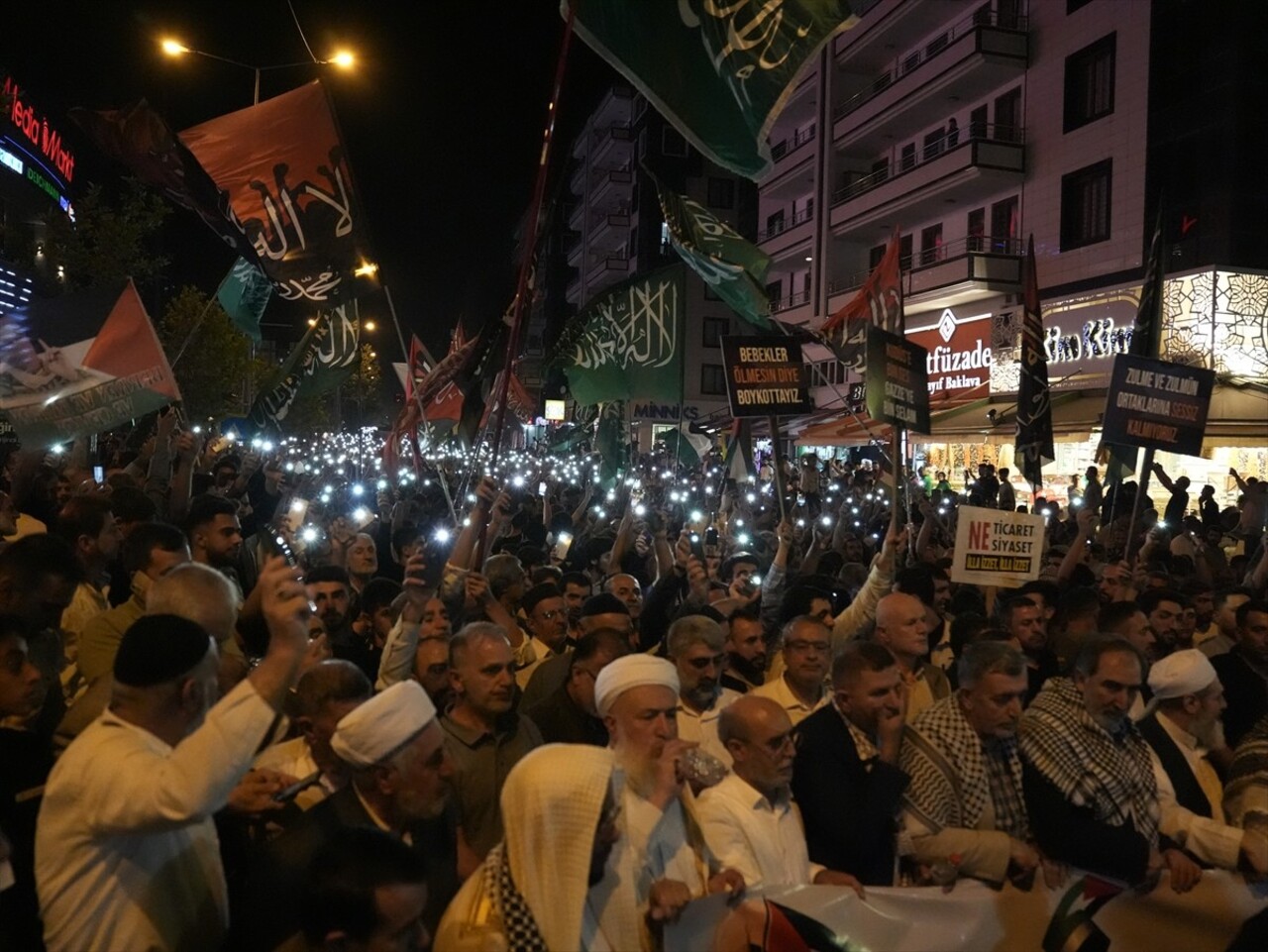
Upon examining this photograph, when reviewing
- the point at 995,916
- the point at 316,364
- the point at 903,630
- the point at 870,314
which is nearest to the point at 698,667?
the point at 903,630

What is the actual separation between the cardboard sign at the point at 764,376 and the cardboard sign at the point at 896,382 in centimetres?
115

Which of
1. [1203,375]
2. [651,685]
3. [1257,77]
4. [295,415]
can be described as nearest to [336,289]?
[651,685]

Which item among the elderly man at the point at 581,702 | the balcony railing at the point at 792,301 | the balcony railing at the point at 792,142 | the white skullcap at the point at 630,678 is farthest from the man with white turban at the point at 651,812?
the balcony railing at the point at 792,142

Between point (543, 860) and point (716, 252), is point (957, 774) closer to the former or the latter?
point (543, 860)

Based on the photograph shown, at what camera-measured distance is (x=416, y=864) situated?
2.47 metres

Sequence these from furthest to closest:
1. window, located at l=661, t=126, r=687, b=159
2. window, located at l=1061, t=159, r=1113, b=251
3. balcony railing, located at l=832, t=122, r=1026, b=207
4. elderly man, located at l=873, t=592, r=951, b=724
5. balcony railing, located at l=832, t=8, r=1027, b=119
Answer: window, located at l=661, t=126, r=687, b=159, balcony railing, located at l=832, t=8, r=1027, b=119, balcony railing, located at l=832, t=122, r=1026, b=207, window, located at l=1061, t=159, r=1113, b=251, elderly man, located at l=873, t=592, r=951, b=724

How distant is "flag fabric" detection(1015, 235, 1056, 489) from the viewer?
1068 cm

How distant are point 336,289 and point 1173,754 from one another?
7.64 meters

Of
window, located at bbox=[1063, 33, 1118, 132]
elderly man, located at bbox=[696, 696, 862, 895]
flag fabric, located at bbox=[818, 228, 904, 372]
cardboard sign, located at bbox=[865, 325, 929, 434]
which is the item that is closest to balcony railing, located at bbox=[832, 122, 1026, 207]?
window, located at bbox=[1063, 33, 1118, 132]

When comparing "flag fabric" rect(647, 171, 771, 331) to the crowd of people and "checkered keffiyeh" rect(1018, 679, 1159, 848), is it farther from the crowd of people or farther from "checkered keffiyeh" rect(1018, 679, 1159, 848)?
"checkered keffiyeh" rect(1018, 679, 1159, 848)

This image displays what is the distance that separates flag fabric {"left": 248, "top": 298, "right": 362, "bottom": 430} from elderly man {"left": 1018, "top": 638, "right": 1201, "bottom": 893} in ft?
31.2

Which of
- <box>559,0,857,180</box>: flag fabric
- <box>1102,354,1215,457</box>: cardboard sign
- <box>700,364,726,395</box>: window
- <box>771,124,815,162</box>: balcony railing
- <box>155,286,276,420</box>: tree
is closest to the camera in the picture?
<box>559,0,857,180</box>: flag fabric

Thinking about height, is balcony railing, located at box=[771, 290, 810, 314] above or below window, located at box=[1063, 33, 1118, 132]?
below

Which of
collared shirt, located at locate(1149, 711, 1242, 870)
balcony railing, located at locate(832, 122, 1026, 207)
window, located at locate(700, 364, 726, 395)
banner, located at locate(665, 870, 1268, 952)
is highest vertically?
balcony railing, located at locate(832, 122, 1026, 207)
